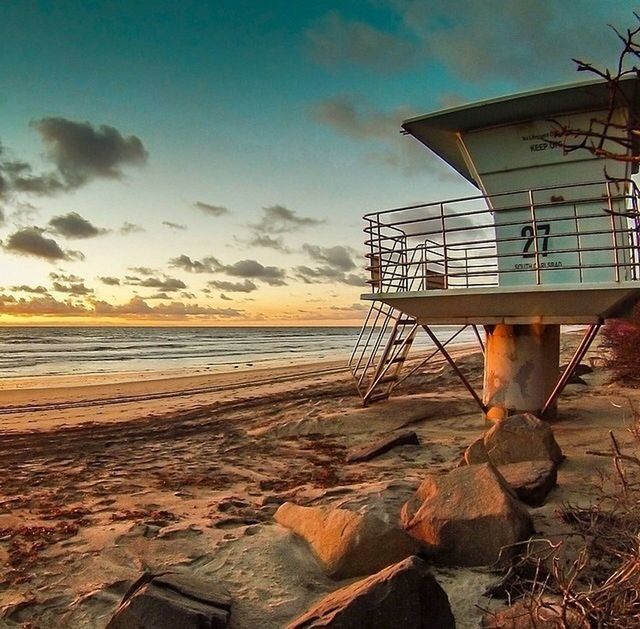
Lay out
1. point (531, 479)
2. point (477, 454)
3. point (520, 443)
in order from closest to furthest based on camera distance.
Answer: point (531, 479), point (520, 443), point (477, 454)

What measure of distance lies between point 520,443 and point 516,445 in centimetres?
5

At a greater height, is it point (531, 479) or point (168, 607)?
point (168, 607)

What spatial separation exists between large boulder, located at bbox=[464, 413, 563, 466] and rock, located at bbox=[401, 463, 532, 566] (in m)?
1.83

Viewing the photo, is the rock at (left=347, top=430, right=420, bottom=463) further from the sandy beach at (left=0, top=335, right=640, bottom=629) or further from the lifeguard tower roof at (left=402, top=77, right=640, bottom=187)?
the lifeguard tower roof at (left=402, top=77, right=640, bottom=187)

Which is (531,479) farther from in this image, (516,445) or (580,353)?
(580,353)

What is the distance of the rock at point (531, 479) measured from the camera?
5.81 meters

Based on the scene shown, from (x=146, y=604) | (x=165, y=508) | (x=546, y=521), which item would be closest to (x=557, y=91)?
(x=546, y=521)

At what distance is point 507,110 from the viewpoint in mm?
10016

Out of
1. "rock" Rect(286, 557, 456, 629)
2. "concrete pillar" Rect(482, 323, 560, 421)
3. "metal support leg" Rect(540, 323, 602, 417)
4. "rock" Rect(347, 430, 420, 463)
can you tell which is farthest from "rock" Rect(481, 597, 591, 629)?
"concrete pillar" Rect(482, 323, 560, 421)

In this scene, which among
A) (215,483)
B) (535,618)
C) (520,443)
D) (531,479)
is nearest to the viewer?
(535,618)

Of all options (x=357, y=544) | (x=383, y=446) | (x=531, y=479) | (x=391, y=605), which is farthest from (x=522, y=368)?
(x=391, y=605)

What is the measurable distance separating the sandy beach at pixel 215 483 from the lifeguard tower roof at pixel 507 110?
493 cm

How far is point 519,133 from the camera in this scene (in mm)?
10305

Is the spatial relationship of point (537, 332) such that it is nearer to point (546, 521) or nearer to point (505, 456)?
point (505, 456)
